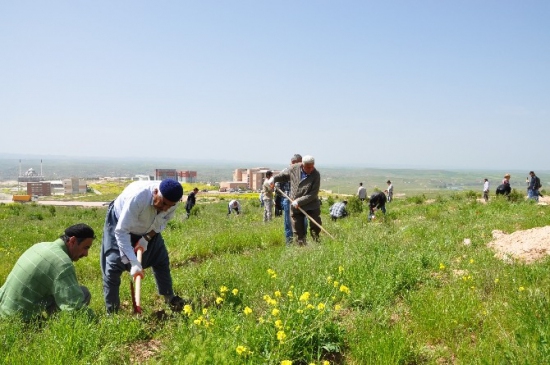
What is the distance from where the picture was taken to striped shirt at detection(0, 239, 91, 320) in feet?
11.6

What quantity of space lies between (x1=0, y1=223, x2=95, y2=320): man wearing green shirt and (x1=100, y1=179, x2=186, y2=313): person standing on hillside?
1.64 feet

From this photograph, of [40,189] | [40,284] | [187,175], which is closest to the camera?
[40,284]

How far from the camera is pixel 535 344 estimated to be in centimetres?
249

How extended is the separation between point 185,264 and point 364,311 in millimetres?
4295

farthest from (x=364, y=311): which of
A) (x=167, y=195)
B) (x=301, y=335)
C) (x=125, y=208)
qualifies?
(x=125, y=208)

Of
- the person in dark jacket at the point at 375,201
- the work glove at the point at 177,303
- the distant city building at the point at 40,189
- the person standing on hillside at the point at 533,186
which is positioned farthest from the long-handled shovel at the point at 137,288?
the distant city building at the point at 40,189

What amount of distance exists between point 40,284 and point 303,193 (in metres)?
4.63

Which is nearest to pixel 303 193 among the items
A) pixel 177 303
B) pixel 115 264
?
pixel 177 303

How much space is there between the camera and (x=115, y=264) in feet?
13.5

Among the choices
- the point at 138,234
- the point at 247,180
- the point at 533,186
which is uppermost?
the point at 138,234

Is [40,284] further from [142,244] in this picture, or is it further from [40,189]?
[40,189]

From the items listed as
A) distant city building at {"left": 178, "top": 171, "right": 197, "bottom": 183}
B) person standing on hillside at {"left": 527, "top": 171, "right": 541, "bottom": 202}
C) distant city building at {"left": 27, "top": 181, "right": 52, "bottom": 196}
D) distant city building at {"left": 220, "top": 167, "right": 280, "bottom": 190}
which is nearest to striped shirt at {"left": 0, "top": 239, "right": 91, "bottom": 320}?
person standing on hillside at {"left": 527, "top": 171, "right": 541, "bottom": 202}

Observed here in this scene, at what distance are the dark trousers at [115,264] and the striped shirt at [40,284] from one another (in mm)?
511

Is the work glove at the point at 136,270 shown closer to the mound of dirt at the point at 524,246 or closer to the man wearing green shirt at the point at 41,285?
the man wearing green shirt at the point at 41,285
